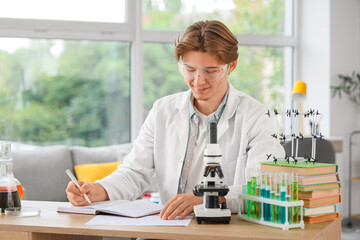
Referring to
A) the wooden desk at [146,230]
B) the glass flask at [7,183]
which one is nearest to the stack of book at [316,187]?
the wooden desk at [146,230]

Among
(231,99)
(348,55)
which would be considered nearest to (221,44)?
(231,99)

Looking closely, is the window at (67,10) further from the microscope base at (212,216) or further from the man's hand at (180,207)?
the microscope base at (212,216)

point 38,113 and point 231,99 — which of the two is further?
point 38,113

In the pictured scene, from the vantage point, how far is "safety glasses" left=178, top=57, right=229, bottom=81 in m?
2.07

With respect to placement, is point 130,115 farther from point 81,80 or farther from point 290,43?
point 290,43

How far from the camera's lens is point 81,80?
15.9 feet

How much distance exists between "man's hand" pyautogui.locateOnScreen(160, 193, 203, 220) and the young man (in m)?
0.15

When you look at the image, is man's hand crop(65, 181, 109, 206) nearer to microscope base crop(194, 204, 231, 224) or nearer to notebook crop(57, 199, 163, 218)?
notebook crop(57, 199, 163, 218)

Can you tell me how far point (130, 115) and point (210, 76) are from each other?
3.00 m

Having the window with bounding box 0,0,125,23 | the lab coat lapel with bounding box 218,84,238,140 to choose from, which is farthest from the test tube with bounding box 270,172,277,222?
the window with bounding box 0,0,125,23

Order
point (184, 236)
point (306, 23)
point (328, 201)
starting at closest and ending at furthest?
point (184, 236), point (328, 201), point (306, 23)

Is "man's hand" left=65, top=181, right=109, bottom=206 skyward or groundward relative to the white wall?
groundward

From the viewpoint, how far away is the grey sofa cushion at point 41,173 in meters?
4.15

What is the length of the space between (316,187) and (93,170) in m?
2.73
